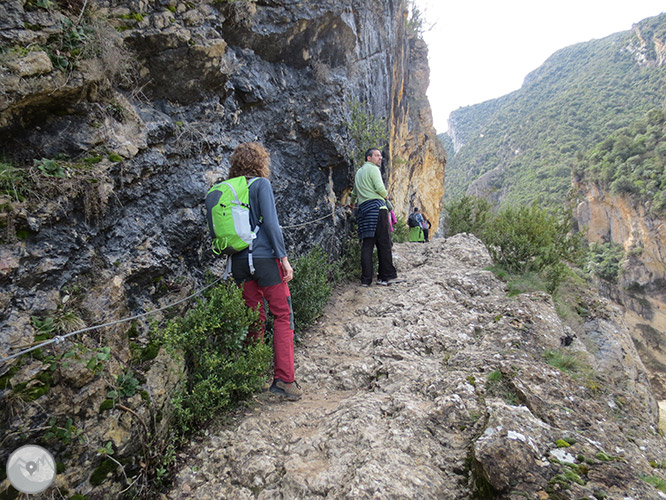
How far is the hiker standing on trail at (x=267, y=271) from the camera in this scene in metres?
2.89

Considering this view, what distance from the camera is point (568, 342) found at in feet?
11.9

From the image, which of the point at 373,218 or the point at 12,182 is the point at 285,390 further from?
the point at 373,218

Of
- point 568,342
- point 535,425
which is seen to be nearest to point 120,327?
point 535,425

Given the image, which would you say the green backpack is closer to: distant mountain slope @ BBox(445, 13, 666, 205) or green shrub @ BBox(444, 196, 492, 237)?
green shrub @ BBox(444, 196, 492, 237)

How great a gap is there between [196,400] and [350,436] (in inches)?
43.9

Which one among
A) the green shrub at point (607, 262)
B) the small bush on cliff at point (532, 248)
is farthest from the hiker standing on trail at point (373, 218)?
the green shrub at point (607, 262)

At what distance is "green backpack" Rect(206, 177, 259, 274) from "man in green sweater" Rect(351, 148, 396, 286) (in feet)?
9.58

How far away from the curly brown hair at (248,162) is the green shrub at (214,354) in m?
1.00

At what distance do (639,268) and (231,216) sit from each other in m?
42.4

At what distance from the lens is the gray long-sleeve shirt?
287cm

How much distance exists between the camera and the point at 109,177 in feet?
8.63

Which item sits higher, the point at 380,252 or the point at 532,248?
the point at 380,252

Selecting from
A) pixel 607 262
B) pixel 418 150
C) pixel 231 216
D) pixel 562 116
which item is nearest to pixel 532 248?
pixel 231 216

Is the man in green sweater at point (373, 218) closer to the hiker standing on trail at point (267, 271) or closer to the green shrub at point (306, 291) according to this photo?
the green shrub at point (306, 291)
